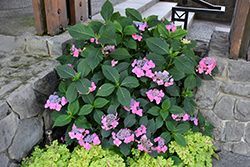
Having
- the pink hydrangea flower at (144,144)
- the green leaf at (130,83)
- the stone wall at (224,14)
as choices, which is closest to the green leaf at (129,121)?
the pink hydrangea flower at (144,144)

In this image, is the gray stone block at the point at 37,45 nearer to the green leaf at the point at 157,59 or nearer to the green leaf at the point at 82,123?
the green leaf at the point at 82,123

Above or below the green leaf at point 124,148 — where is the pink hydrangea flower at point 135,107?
above

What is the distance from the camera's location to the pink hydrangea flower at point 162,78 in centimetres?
148

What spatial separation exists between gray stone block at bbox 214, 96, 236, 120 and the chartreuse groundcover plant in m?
0.36

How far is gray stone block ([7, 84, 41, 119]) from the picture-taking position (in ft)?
4.82

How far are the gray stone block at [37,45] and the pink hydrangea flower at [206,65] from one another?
1357 mm

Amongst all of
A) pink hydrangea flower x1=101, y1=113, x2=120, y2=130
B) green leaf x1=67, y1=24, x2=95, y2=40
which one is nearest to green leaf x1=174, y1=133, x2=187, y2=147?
pink hydrangea flower x1=101, y1=113, x2=120, y2=130

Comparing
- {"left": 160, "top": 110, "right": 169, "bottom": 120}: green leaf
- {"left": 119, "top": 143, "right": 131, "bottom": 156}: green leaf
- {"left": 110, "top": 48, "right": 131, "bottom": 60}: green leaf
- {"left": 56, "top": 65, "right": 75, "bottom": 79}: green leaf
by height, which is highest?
{"left": 110, "top": 48, "right": 131, "bottom": 60}: green leaf

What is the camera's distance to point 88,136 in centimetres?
151

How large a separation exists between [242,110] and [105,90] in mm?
1217

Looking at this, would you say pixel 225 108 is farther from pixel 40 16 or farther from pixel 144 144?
pixel 40 16

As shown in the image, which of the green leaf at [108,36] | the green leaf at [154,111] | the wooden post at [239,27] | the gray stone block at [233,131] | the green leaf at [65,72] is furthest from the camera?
the gray stone block at [233,131]

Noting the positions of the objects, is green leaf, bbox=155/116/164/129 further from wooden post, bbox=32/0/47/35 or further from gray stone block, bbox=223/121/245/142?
wooden post, bbox=32/0/47/35

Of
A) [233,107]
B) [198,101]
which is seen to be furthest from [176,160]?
[233,107]
